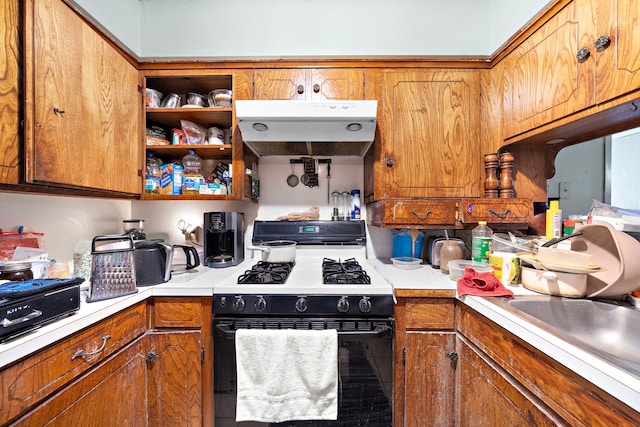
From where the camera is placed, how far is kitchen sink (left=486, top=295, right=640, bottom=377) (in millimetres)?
798

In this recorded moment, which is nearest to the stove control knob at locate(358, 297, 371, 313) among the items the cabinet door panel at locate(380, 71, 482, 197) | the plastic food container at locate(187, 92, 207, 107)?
the cabinet door panel at locate(380, 71, 482, 197)

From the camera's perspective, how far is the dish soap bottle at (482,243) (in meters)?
1.26

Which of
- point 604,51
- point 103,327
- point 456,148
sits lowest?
point 103,327

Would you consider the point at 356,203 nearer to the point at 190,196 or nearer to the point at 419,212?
the point at 419,212

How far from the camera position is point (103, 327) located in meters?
0.91

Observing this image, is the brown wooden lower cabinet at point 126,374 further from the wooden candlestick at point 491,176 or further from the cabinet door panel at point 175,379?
the wooden candlestick at point 491,176

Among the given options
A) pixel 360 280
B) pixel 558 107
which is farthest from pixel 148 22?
pixel 558 107

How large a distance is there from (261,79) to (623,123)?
1.74m

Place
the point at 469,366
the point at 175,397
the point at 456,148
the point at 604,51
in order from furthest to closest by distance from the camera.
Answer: the point at 456,148 < the point at 175,397 < the point at 469,366 < the point at 604,51

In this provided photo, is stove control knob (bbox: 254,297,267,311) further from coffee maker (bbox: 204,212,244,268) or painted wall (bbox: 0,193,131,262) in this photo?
painted wall (bbox: 0,193,131,262)

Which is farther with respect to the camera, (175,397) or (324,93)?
(324,93)

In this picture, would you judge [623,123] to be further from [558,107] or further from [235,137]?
[235,137]

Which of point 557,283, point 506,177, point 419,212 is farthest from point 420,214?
point 557,283

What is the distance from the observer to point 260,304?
1108 mm
